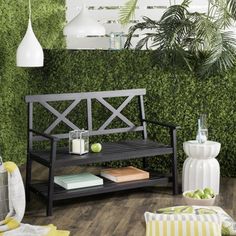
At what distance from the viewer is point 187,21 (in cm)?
539

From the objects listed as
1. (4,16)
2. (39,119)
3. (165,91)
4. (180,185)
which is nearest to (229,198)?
(180,185)

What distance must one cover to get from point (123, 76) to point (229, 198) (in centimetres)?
156

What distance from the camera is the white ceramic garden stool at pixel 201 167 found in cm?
496

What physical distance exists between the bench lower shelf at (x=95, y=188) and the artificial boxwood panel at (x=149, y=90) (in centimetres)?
70

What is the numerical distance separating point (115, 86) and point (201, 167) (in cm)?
126

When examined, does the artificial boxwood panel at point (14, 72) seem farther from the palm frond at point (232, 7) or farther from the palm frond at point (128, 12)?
the palm frond at point (232, 7)

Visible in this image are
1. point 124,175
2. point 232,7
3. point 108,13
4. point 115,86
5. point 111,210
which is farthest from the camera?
point 108,13

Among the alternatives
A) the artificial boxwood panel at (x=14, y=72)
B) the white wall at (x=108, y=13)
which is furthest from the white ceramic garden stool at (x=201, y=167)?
the white wall at (x=108, y=13)

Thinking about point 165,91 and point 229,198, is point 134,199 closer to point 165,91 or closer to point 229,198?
point 229,198

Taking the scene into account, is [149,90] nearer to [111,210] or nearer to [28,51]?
[28,51]

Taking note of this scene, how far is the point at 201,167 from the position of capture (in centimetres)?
499

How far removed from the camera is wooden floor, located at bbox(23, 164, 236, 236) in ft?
13.8

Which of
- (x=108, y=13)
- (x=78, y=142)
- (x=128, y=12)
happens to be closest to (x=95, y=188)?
(x=78, y=142)

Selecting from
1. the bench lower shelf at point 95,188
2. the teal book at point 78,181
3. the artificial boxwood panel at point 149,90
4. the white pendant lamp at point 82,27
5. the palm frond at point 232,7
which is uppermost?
the palm frond at point 232,7
